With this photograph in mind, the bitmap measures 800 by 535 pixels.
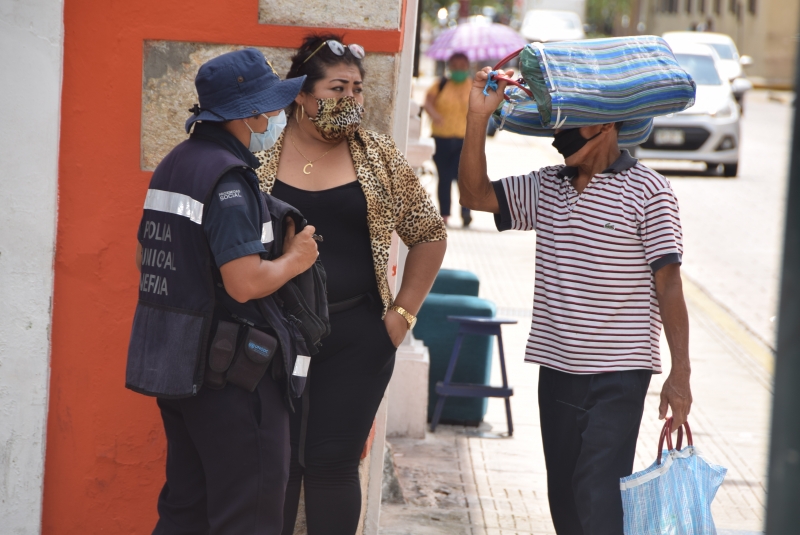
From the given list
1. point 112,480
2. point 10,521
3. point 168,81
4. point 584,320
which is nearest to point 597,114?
point 584,320

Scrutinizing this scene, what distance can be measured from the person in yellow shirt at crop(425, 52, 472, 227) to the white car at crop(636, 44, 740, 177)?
16.3ft

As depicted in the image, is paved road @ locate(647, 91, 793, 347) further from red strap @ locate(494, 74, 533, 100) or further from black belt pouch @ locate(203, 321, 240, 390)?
black belt pouch @ locate(203, 321, 240, 390)

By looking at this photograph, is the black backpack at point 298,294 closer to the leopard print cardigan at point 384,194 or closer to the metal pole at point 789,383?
the leopard print cardigan at point 384,194

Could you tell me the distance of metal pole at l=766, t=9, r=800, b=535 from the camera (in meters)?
1.23

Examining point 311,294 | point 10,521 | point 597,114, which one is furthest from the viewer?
point 10,521

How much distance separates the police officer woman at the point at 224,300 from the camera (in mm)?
2611

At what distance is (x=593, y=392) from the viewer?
3133 mm

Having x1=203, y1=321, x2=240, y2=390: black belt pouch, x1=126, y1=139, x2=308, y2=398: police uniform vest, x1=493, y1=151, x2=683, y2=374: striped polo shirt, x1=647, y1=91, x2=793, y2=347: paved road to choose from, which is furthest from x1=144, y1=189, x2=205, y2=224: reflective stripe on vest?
x1=647, y1=91, x2=793, y2=347: paved road

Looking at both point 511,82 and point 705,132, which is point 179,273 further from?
point 705,132

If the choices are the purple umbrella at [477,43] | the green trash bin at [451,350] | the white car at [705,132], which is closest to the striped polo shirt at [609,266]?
the green trash bin at [451,350]

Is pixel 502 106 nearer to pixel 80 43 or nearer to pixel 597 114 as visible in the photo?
pixel 597 114

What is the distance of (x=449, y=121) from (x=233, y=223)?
923 centimetres

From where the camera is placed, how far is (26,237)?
3500 mm

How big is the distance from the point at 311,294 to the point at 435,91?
371 inches
